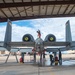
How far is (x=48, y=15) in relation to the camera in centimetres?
2731

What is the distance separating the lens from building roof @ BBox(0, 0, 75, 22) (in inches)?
861

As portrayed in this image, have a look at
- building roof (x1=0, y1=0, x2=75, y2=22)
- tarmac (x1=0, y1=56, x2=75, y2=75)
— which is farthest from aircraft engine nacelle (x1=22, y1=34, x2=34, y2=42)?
tarmac (x1=0, y1=56, x2=75, y2=75)

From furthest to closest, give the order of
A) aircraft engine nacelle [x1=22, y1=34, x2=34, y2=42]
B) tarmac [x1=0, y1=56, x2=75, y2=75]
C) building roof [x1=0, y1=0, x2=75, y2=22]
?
aircraft engine nacelle [x1=22, y1=34, x2=34, y2=42]
building roof [x1=0, y1=0, x2=75, y2=22]
tarmac [x1=0, y1=56, x2=75, y2=75]

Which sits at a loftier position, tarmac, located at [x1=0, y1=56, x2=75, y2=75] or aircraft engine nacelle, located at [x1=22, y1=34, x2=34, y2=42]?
aircraft engine nacelle, located at [x1=22, y1=34, x2=34, y2=42]

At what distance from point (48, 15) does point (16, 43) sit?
29.0 ft

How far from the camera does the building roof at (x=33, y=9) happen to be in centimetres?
2186

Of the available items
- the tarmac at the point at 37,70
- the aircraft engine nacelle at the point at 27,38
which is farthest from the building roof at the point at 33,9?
the tarmac at the point at 37,70

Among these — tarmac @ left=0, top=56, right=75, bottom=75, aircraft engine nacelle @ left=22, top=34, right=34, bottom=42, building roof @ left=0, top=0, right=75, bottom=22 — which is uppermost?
building roof @ left=0, top=0, right=75, bottom=22

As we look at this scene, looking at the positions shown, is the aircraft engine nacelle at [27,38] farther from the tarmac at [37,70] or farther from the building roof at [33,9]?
the tarmac at [37,70]

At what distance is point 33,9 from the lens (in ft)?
82.6

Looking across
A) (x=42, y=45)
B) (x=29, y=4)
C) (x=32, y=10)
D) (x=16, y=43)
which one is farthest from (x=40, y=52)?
(x=32, y=10)

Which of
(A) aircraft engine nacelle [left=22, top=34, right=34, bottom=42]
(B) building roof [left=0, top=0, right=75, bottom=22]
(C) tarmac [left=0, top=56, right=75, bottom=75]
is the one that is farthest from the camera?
(A) aircraft engine nacelle [left=22, top=34, right=34, bottom=42]

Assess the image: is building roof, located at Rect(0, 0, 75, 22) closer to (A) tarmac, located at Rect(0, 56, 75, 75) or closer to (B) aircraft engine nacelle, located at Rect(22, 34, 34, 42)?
(B) aircraft engine nacelle, located at Rect(22, 34, 34, 42)

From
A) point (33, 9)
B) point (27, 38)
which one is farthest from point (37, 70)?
point (33, 9)
